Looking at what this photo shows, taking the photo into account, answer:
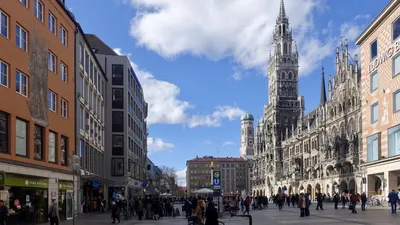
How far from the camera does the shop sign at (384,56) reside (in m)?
39.1

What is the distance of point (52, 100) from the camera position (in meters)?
31.8

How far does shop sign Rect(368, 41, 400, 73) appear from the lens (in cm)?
3909

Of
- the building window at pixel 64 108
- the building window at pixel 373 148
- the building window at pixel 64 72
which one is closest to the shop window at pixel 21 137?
the building window at pixel 64 108

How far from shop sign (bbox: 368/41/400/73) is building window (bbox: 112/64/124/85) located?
28.8 meters

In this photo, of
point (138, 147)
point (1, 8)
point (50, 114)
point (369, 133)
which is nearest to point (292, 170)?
point (138, 147)

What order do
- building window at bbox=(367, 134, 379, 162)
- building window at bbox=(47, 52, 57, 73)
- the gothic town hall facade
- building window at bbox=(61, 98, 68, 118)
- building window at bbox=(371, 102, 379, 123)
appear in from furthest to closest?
the gothic town hall facade
building window at bbox=(371, 102, 379, 123)
building window at bbox=(367, 134, 379, 162)
building window at bbox=(61, 98, 68, 118)
building window at bbox=(47, 52, 57, 73)

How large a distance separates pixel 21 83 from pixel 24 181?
492 cm

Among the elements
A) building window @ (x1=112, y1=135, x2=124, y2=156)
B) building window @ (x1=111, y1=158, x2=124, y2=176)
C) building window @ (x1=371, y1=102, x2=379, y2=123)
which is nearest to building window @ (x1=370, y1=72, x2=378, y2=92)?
building window @ (x1=371, y1=102, x2=379, y2=123)

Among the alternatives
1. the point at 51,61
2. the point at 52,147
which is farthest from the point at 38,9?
the point at 52,147

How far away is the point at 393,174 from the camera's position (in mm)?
40688

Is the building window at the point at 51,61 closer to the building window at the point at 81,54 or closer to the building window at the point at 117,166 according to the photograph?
the building window at the point at 81,54

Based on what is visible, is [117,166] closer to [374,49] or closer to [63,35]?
[63,35]

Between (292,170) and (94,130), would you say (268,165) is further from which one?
(94,130)

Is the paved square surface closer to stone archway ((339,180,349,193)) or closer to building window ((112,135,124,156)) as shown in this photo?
building window ((112,135,124,156))
